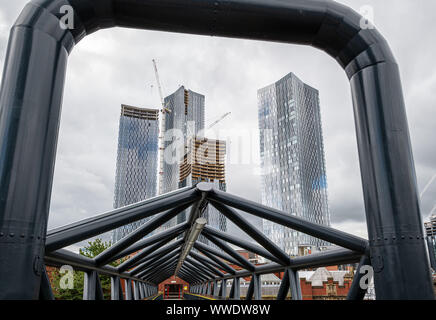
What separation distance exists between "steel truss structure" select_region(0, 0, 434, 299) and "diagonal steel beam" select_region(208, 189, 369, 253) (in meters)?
0.02

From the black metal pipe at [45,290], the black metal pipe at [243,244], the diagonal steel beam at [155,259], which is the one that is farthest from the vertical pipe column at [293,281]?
the diagonal steel beam at [155,259]

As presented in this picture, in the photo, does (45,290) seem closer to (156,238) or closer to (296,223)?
(296,223)

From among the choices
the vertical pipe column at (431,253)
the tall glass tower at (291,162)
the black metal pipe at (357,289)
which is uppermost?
the tall glass tower at (291,162)

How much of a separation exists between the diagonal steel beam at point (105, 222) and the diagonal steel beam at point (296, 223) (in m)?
0.95

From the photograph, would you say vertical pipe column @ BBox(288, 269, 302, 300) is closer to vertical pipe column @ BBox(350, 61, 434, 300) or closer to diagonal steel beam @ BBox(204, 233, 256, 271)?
diagonal steel beam @ BBox(204, 233, 256, 271)

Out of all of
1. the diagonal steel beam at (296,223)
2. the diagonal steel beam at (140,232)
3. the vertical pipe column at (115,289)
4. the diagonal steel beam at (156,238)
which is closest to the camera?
the diagonal steel beam at (296,223)

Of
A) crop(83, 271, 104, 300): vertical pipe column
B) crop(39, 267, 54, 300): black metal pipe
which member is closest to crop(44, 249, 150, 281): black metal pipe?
crop(83, 271, 104, 300): vertical pipe column

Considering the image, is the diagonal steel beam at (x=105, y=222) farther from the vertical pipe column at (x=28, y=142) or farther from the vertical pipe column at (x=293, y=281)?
the vertical pipe column at (x=293, y=281)

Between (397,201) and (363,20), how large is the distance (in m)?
2.83

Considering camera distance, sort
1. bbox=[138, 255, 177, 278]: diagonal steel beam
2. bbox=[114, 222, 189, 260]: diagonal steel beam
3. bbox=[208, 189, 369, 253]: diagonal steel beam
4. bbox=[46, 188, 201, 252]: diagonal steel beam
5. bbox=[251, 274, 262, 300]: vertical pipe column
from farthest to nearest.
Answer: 1. bbox=[138, 255, 177, 278]: diagonal steel beam
2. bbox=[251, 274, 262, 300]: vertical pipe column
3. bbox=[114, 222, 189, 260]: diagonal steel beam
4. bbox=[208, 189, 369, 253]: diagonal steel beam
5. bbox=[46, 188, 201, 252]: diagonal steel beam

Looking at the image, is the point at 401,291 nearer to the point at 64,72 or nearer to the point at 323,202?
the point at 64,72

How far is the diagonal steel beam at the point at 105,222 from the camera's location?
4.69 meters

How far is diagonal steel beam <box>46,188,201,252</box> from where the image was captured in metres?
4.69

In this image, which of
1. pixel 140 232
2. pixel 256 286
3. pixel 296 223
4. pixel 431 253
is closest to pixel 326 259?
pixel 296 223
